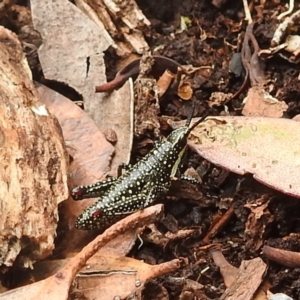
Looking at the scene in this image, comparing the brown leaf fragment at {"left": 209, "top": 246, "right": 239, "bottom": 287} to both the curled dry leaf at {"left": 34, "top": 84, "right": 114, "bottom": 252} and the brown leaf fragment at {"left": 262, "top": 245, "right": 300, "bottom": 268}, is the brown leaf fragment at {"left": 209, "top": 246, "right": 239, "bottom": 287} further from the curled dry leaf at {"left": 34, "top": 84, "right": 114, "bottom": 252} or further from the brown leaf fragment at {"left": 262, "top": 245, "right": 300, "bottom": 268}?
the curled dry leaf at {"left": 34, "top": 84, "right": 114, "bottom": 252}

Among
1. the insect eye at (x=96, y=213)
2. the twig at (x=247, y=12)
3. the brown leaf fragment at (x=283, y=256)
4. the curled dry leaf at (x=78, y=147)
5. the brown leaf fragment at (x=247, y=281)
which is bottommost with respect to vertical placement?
the brown leaf fragment at (x=247, y=281)

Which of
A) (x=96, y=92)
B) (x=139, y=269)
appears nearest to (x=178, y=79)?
(x=96, y=92)

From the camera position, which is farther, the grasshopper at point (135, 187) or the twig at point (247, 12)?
the twig at point (247, 12)

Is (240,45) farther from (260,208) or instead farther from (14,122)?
(14,122)

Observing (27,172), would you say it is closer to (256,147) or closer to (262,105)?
(256,147)


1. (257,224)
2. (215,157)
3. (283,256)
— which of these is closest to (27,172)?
(215,157)

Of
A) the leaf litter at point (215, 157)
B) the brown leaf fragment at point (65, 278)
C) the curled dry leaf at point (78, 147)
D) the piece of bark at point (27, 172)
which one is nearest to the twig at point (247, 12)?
the leaf litter at point (215, 157)

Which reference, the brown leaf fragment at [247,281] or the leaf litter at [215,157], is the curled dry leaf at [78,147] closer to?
the leaf litter at [215,157]

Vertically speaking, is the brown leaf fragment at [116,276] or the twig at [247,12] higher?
the twig at [247,12]
